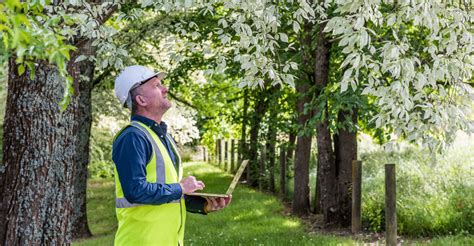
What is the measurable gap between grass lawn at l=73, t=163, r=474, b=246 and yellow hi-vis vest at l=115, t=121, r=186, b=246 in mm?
6378

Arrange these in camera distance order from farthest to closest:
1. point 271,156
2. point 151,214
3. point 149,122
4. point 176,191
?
point 271,156
point 149,122
point 151,214
point 176,191

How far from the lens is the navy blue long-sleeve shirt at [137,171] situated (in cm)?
394

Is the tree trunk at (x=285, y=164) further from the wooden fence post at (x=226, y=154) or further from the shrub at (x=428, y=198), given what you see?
the wooden fence post at (x=226, y=154)

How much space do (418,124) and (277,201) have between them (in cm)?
1154

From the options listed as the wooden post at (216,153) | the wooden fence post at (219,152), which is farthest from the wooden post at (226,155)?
the wooden post at (216,153)

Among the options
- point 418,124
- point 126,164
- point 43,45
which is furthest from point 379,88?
point 43,45

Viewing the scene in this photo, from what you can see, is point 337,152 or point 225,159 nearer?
point 337,152

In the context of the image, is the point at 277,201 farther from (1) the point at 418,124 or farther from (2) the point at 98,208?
(1) the point at 418,124

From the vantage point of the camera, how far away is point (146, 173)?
13.6 feet

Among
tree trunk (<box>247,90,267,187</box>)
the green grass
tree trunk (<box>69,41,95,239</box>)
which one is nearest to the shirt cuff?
the green grass

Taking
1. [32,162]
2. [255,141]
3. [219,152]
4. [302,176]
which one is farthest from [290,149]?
[32,162]

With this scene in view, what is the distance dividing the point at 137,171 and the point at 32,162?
289 cm

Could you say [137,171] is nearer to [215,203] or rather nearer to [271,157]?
[215,203]

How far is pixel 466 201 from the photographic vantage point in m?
11.6
